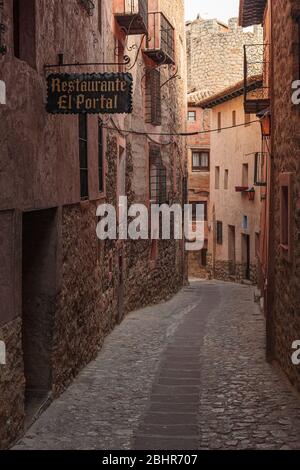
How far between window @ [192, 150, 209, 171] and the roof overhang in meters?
17.6

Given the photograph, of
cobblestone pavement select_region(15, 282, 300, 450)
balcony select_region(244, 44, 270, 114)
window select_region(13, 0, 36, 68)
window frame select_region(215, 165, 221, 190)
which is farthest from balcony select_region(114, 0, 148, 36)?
window frame select_region(215, 165, 221, 190)

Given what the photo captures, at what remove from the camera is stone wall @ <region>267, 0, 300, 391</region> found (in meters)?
9.11

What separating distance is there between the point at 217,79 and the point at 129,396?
115 feet

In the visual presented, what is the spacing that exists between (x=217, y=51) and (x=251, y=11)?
22680mm

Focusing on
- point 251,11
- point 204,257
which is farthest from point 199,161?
point 251,11

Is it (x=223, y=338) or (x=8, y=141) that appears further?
(x=223, y=338)

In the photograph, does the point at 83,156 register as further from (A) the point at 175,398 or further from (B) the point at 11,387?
(B) the point at 11,387

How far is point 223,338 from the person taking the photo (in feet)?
43.7

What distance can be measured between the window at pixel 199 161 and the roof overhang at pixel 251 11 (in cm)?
1763

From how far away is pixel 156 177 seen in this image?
20062 mm

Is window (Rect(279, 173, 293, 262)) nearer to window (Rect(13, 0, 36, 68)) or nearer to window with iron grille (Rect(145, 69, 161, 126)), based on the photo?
window (Rect(13, 0, 36, 68))

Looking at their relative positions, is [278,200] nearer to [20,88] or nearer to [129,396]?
[129,396]

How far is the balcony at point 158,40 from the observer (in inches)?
732
